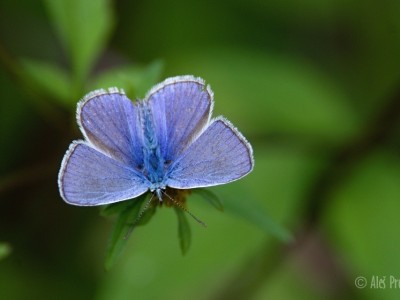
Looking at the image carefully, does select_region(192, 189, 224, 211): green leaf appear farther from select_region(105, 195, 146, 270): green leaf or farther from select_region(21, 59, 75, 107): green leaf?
select_region(21, 59, 75, 107): green leaf

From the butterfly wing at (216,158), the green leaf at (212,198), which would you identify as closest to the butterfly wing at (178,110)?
the butterfly wing at (216,158)

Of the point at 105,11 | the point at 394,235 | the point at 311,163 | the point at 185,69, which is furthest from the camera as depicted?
the point at 185,69

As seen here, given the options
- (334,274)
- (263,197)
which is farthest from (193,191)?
(334,274)

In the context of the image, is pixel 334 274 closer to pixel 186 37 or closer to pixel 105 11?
pixel 186 37

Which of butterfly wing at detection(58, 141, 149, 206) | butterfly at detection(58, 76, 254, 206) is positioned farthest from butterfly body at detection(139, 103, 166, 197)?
butterfly wing at detection(58, 141, 149, 206)

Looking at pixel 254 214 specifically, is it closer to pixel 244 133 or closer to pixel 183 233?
pixel 183 233

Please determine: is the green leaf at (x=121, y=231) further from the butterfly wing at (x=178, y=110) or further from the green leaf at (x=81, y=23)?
the green leaf at (x=81, y=23)
